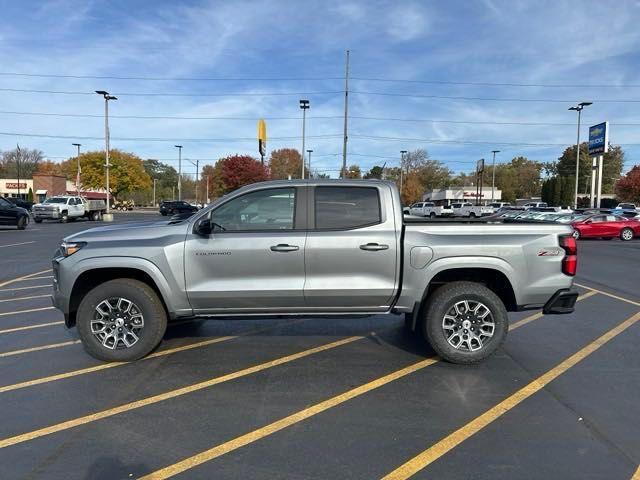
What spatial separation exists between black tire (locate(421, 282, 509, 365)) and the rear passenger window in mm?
1088

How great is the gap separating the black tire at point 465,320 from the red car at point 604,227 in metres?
21.5

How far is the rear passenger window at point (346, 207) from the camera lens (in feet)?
17.3

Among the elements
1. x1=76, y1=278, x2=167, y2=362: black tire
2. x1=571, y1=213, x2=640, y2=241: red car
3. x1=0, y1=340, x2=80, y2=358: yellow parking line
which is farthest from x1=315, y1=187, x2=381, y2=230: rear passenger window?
x1=571, y1=213, x2=640, y2=241: red car

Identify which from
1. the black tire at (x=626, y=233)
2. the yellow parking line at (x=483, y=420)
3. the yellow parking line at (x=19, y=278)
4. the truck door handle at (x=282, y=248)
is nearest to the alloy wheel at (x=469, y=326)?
the yellow parking line at (x=483, y=420)

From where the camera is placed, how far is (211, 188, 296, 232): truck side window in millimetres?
5246

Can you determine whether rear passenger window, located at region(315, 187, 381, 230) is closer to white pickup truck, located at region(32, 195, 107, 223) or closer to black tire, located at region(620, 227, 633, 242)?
black tire, located at region(620, 227, 633, 242)

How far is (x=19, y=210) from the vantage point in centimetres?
2522

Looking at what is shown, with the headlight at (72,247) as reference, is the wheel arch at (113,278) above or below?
below

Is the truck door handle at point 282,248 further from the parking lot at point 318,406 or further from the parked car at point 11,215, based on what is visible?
the parked car at point 11,215

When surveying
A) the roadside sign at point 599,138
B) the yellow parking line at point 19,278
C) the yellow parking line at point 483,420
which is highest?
the roadside sign at point 599,138

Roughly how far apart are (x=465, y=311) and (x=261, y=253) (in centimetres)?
219

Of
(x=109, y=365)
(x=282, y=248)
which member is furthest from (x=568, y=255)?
(x=109, y=365)

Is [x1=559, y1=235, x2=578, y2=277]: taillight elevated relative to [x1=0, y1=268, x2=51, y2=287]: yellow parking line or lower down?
elevated

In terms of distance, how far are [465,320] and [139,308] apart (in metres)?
3.36
